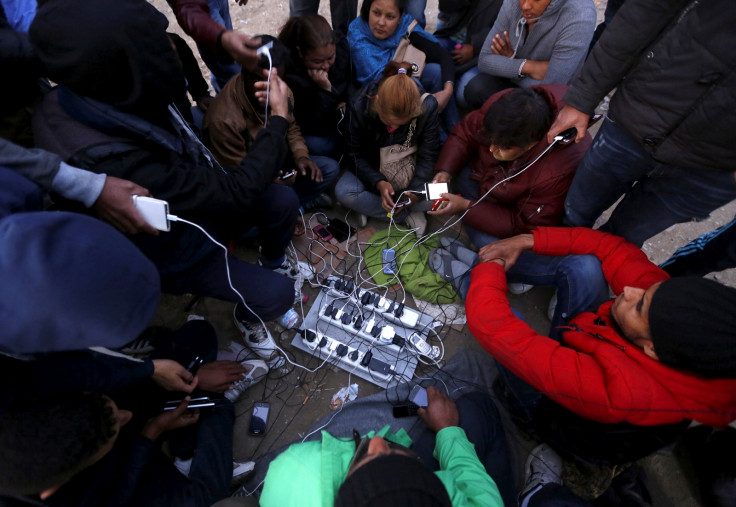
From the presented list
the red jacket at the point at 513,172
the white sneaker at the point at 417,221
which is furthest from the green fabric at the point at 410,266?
the red jacket at the point at 513,172

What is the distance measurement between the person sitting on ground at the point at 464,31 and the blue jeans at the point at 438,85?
0.64 feet

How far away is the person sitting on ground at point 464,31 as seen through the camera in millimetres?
3273

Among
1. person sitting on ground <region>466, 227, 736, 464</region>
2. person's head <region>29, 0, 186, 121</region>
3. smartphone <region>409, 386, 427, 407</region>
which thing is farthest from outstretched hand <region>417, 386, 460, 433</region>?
person's head <region>29, 0, 186, 121</region>

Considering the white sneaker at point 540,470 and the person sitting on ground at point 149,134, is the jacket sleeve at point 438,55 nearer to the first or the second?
the person sitting on ground at point 149,134

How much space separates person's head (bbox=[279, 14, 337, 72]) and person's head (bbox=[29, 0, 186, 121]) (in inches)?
42.4

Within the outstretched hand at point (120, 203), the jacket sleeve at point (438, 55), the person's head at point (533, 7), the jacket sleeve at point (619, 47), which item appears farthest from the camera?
the jacket sleeve at point (438, 55)

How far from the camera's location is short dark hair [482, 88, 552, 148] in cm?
203

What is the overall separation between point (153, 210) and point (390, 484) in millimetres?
1297

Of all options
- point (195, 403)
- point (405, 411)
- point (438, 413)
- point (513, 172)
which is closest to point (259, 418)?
point (195, 403)

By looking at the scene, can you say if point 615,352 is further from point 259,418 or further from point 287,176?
point 287,176

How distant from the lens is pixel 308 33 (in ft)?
7.85

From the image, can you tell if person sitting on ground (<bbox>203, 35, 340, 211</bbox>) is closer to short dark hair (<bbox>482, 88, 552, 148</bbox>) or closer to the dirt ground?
the dirt ground

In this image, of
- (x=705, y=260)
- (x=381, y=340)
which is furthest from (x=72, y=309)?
(x=705, y=260)

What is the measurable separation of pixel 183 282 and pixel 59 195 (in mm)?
678
